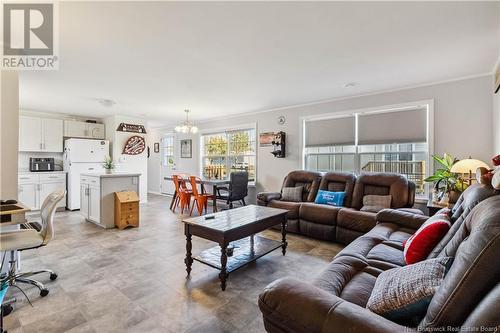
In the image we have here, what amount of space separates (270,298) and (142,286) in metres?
1.82

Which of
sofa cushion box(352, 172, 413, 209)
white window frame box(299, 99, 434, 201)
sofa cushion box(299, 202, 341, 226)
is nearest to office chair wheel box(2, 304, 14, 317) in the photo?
sofa cushion box(299, 202, 341, 226)

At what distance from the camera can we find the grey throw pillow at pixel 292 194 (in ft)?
15.0

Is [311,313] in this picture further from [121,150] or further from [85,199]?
[121,150]

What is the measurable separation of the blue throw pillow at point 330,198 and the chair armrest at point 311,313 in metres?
3.17

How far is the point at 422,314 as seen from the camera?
1.05m

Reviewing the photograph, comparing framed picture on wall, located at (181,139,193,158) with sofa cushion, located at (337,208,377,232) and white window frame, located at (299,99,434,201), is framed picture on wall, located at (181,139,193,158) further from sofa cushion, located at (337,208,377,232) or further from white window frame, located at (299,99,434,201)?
sofa cushion, located at (337,208,377,232)

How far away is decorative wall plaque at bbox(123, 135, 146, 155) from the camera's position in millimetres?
6793

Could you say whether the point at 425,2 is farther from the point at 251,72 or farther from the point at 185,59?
the point at 185,59

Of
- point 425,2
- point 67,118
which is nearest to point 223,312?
point 425,2

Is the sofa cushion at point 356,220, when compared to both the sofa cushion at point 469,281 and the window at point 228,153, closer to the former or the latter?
the sofa cushion at point 469,281

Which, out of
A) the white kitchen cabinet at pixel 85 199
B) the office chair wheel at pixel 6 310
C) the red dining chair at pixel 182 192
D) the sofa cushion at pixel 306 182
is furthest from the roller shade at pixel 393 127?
the white kitchen cabinet at pixel 85 199

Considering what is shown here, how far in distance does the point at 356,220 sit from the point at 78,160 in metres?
6.28

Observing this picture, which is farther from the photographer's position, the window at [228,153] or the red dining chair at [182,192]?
the window at [228,153]

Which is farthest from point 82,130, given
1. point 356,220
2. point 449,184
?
point 449,184
